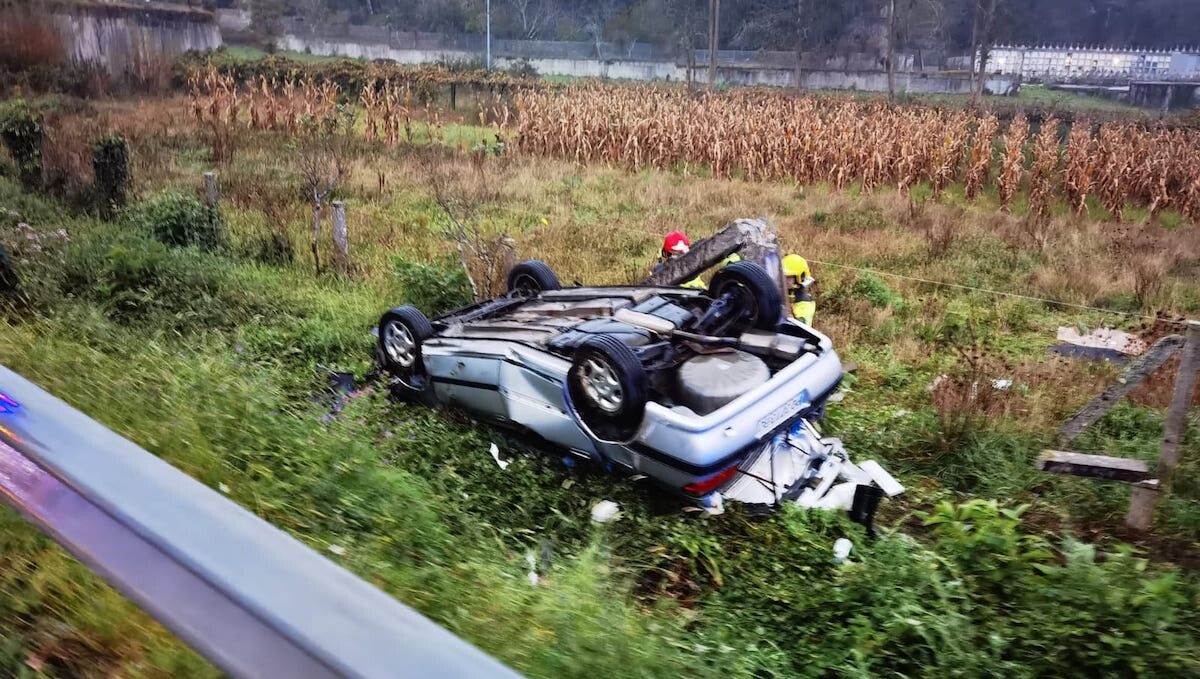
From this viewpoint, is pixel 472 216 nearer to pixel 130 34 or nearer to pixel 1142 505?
pixel 1142 505

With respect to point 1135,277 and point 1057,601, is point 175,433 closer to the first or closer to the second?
point 1057,601

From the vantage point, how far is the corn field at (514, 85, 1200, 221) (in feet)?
50.2

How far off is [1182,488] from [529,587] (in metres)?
4.50

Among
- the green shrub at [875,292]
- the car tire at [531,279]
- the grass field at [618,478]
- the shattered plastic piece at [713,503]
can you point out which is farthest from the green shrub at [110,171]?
the shattered plastic piece at [713,503]

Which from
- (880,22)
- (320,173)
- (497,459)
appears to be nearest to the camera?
(497,459)

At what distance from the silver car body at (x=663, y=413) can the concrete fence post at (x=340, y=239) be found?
393 cm

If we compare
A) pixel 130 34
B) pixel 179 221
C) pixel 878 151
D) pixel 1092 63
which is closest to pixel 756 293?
pixel 179 221

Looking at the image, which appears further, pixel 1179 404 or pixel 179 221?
pixel 179 221

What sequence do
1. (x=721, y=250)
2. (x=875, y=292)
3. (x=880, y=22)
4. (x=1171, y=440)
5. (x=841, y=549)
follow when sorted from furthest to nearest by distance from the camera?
(x=880, y=22), (x=875, y=292), (x=721, y=250), (x=1171, y=440), (x=841, y=549)

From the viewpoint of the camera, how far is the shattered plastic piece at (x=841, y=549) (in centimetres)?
430

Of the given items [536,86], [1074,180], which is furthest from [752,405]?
[536,86]

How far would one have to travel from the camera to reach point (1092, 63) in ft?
150

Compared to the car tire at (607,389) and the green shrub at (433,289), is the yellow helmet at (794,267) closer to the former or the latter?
the green shrub at (433,289)

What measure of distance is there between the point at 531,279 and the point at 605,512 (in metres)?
2.88
